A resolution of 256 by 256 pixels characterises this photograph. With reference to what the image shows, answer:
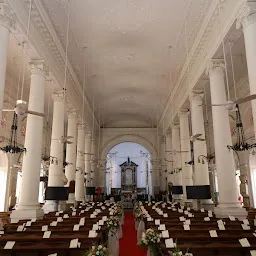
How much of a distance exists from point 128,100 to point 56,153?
869 centimetres

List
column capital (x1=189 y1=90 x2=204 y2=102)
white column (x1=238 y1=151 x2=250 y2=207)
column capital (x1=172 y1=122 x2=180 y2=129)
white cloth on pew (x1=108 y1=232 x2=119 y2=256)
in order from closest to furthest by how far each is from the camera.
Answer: white cloth on pew (x1=108 y1=232 x2=119 y2=256) < column capital (x1=189 y1=90 x2=204 y2=102) < white column (x1=238 y1=151 x2=250 y2=207) < column capital (x1=172 y1=122 x2=180 y2=129)

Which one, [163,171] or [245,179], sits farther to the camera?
[163,171]

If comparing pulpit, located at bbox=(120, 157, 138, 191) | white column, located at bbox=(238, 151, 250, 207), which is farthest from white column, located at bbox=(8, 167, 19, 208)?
pulpit, located at bbox=(120, 157, 138, 191)

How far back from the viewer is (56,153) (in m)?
10.8

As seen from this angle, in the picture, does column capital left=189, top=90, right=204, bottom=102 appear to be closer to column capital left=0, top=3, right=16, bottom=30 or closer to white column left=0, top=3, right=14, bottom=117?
column capital left=0, top=3, right=16, bottom=30

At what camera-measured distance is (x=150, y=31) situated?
970cm

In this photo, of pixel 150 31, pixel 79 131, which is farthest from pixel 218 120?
pixel 79 131

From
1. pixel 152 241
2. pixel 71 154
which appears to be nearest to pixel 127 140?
pixel 71 154

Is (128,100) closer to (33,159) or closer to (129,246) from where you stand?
(33,159)

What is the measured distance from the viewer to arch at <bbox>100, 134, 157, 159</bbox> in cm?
2463

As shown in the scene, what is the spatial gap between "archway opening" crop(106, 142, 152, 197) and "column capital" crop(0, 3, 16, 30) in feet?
66.3

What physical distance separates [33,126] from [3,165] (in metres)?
6.56

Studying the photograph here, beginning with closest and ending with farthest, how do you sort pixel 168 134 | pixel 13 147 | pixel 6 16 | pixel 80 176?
pixel 6 16, pixel 13 147, pixel 80 176, pixel 168 134

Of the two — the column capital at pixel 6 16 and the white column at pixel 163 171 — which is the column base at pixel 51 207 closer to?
the column capital at pixel 6 16
